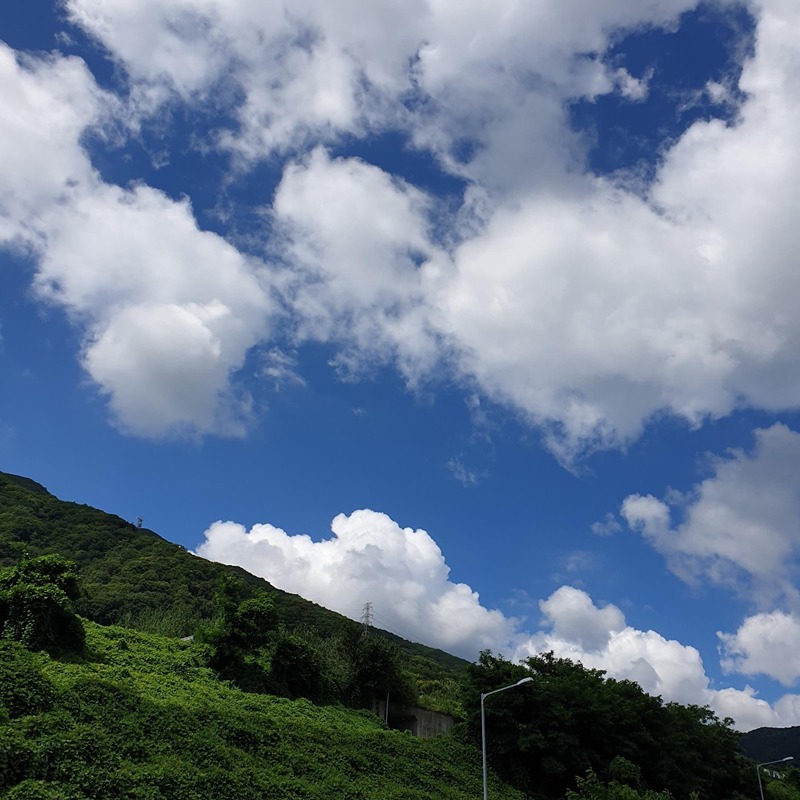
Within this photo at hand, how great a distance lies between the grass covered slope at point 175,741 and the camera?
873 inches

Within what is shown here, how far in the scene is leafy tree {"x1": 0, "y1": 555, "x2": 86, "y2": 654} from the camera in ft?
107

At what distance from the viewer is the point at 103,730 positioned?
81.0 feet

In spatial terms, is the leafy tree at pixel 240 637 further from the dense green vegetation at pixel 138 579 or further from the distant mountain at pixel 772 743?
the distant mountain at pixel 772 743

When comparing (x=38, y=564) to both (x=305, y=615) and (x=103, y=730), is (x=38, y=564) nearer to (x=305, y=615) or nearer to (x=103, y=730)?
(x=103, y=730)

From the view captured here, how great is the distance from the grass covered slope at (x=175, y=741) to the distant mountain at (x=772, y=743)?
13799cm

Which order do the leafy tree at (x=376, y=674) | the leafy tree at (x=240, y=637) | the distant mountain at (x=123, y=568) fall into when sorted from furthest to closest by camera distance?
1. the distant mountain at (x=123, y=568)
2. the leafy tree at (x=376, y=674)
3. the leafy tree at (x=240, y=637)

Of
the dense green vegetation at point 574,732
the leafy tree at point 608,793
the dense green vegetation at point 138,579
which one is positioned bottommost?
the leafy tree at point 608,793

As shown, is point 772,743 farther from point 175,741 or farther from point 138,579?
point 175,741

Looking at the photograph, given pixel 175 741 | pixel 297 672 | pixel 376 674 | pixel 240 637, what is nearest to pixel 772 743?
pixel 376 674

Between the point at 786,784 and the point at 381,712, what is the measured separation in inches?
2118

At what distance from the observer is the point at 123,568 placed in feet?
294

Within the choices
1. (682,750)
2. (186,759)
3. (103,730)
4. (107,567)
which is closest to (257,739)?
(186,759)

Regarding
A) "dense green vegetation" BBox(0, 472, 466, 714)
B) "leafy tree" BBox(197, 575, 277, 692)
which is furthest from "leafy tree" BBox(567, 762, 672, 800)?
"dense green vegetation" BBox(0, 472, 466, 714)

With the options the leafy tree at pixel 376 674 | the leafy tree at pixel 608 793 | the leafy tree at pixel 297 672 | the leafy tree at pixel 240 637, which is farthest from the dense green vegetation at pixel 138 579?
the leafy tree at pixel 608 793
